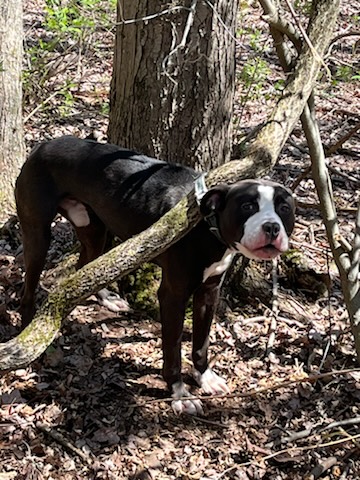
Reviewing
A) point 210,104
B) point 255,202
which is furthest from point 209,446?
point 210,104

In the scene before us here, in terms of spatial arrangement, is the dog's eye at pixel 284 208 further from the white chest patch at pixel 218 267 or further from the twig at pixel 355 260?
the twig at pixel 355 260

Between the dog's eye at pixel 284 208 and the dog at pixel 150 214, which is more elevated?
the dog's eye at pixel 284 208

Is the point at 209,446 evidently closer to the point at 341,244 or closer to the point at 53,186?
the point at 341,244

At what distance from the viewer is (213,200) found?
3.45m

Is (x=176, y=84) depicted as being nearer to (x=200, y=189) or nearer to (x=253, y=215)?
(x=200, y=189)

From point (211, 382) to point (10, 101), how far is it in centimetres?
312

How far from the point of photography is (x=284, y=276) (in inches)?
210

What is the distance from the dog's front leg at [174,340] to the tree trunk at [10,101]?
2.37 m

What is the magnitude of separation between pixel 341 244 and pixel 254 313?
1146 mm

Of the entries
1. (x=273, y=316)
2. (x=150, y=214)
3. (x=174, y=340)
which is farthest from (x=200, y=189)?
(x=273, y=316)

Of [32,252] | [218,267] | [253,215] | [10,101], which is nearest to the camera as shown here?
[253,215]

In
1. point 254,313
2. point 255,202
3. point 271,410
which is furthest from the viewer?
point 254,313

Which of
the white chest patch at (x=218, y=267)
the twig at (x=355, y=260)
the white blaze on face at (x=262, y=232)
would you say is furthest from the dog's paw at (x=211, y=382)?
the white blaze on face at (x=262, y=232)

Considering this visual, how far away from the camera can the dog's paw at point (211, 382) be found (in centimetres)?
427
